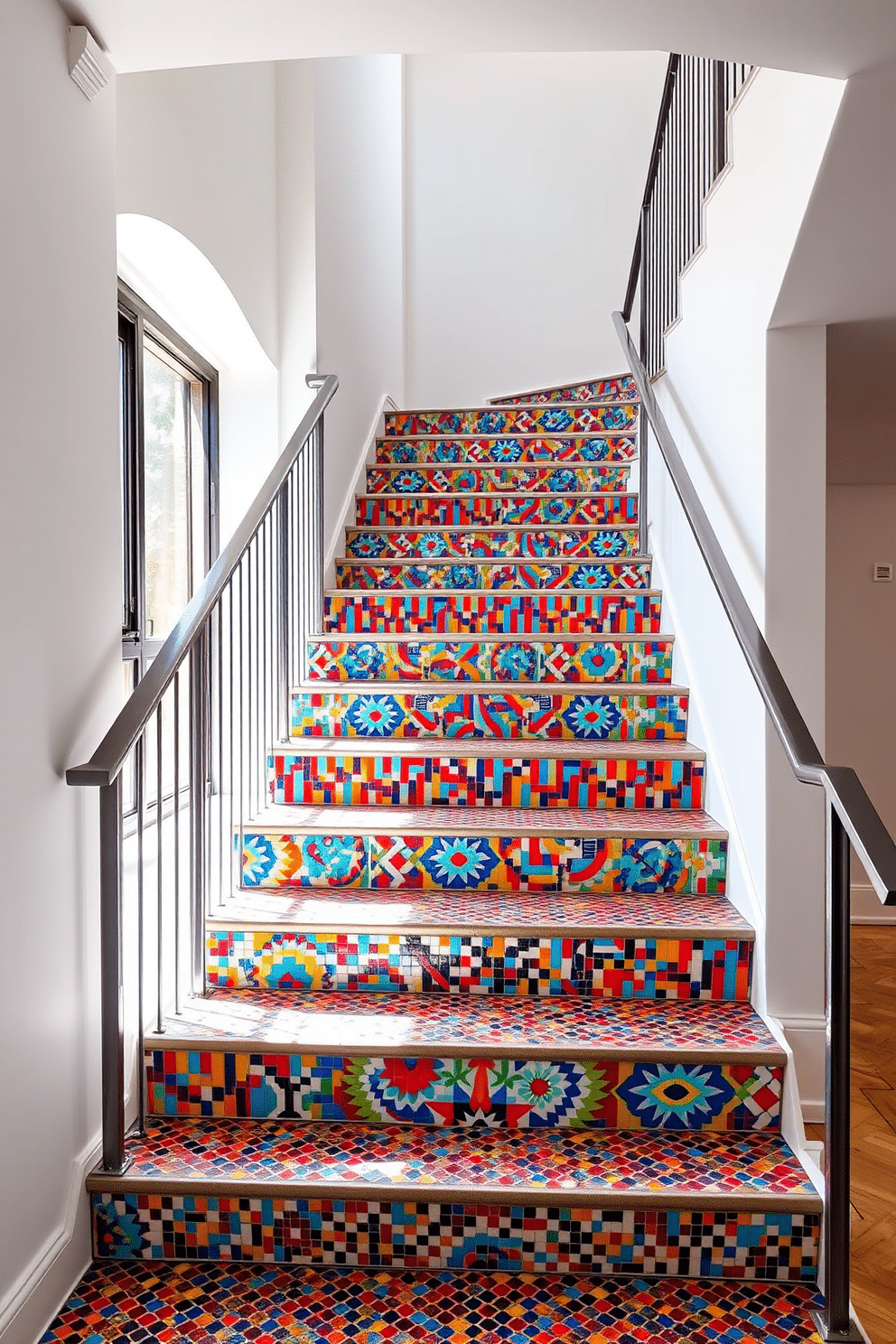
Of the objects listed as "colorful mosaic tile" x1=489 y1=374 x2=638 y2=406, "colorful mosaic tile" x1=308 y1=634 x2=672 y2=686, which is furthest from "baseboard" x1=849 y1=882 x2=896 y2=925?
"colorful mosaic tile" x1=489 y1=374 x2=638 y2=406

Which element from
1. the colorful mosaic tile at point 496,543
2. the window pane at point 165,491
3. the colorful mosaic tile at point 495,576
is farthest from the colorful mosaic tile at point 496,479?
the window pane at point 165,491

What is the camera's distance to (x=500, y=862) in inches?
97.6

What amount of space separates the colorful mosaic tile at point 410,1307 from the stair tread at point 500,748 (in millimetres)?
1290

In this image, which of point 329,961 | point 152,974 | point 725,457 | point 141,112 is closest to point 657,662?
point 725,457

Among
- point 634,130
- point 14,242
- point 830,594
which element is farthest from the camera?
point 634,130

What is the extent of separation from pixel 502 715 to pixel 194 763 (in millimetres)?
1157

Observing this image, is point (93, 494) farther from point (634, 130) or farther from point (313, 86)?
point (634, 130)

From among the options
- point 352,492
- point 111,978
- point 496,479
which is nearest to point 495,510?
point 496,479

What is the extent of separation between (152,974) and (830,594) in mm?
3438

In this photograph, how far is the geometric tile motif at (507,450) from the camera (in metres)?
4.23

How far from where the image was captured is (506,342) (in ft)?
19.3

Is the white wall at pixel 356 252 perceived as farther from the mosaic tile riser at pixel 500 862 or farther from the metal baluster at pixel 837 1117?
the metal baluster at pixel 837 1117

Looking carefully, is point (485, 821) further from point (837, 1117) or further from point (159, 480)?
point (159, 480)

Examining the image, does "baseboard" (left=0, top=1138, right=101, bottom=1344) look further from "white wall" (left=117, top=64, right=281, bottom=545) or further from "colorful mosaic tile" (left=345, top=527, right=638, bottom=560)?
"colorful mosaic tile" (left=345, top=527, right=638, bottom=560)
